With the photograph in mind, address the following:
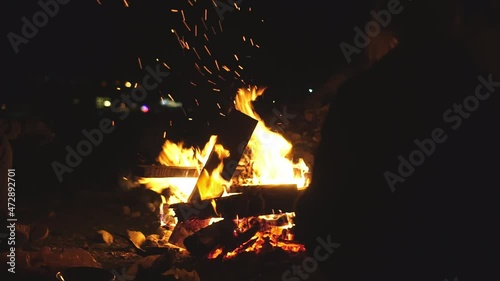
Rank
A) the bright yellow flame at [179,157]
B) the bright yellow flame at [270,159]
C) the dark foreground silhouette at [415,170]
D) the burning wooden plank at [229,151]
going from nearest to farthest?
1. the dark foreground silhouette at [415,170]
2. the burning wooden plank at [229,151]
3. the bright yellow flame at [270,159]
4. the bright yellow flame at [179,157]


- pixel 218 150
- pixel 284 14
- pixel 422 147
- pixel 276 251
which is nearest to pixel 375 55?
pixel 422 147

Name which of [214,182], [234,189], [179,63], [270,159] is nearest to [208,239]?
[234,189]

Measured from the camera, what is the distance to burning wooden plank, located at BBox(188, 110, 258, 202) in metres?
6.27

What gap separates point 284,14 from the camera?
46.9ft

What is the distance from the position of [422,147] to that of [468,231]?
330mm

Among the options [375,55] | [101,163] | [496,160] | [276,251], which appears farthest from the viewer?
[101,163]

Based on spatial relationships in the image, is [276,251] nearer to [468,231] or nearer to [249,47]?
[468,231]

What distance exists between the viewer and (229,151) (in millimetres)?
6348

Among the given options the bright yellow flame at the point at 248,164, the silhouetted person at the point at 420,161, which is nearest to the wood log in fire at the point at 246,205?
the bright yellow flame at the point at 248,164

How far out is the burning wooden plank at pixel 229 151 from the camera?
20.6 feet

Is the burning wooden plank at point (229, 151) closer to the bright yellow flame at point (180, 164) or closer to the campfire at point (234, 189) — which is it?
the campfire at point (234, 189)

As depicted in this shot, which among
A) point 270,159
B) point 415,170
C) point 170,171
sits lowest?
point 415,170

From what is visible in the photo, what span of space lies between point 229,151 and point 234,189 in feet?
1.69

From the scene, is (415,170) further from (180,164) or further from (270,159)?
(180,164)
